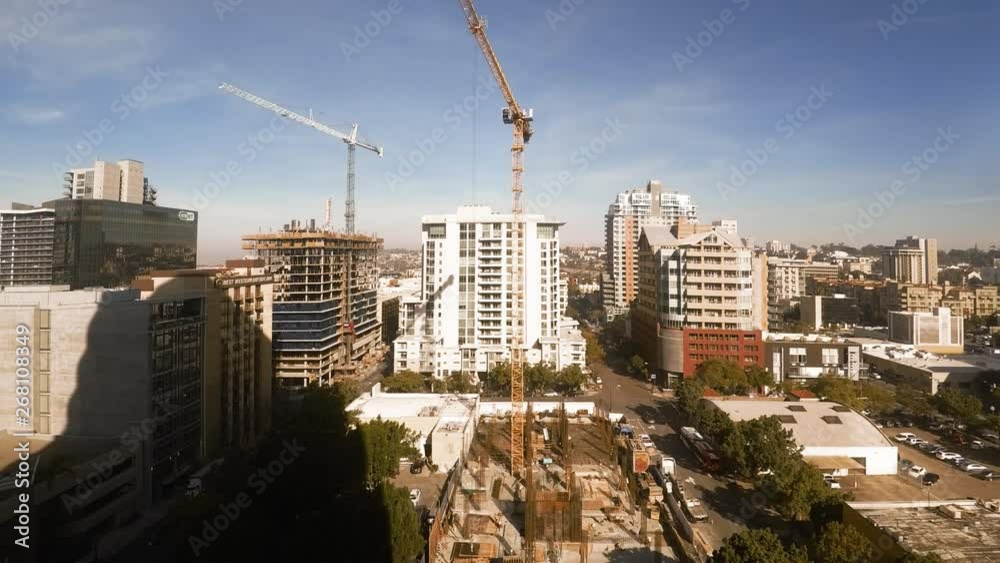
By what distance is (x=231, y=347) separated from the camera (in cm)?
2041

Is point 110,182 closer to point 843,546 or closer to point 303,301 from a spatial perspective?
point 303,301

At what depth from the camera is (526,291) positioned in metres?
34.2

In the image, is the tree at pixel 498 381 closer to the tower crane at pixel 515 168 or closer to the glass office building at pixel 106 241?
the tower crane at pixel 515 168

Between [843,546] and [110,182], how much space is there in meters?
60.1

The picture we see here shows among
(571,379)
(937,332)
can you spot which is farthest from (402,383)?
(937,332)

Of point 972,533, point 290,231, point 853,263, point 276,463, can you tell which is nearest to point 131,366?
point 276,463

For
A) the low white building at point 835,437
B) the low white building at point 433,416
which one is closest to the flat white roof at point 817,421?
the low white building at point 835,437

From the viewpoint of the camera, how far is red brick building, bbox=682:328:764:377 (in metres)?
31.8

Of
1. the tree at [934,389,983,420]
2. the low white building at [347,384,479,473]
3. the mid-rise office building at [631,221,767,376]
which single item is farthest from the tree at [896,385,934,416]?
the low white building at [347,384,479,473]

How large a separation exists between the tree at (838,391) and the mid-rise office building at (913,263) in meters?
55.4

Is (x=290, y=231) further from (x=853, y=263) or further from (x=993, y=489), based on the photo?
(x=853, y=263)

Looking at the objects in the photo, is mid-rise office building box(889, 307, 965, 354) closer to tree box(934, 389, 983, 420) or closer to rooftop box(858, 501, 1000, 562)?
tree box(934, 389, 983, 420)

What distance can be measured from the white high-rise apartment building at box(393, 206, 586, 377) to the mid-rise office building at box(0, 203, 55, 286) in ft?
111

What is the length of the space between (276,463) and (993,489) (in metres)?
23.1
